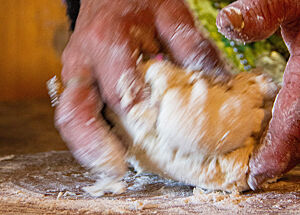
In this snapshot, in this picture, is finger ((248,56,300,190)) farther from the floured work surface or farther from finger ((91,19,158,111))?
finger ((91,19,158,111))

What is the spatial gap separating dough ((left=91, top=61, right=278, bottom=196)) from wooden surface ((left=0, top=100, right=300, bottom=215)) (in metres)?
0.04

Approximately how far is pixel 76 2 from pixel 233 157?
0.57m

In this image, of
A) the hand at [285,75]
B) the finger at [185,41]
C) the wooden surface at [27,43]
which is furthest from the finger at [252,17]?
the wooden surface at [27,43]

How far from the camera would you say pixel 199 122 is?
0.60 metres

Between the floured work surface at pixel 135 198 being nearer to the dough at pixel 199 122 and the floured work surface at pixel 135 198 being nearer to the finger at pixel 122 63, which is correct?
the dough at pixel 199 122

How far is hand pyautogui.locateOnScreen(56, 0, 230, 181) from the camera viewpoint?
2.14ft

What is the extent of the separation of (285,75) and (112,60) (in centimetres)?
29

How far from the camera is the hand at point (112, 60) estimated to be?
25.6 inches

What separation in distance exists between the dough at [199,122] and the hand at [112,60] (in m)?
0.03

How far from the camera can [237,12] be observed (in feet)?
1.69

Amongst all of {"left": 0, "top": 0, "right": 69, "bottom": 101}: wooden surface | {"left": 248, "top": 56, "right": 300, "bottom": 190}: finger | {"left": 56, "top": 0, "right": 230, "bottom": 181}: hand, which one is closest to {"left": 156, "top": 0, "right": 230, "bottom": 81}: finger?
{"left": 56, "top": 0, "right": 230, "bottom": 181}: hand

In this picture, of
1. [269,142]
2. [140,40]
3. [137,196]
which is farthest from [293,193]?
[140,40]

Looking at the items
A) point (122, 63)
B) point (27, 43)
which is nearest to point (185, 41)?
point (122, 63)

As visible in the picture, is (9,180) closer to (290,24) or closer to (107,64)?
(107,64)
